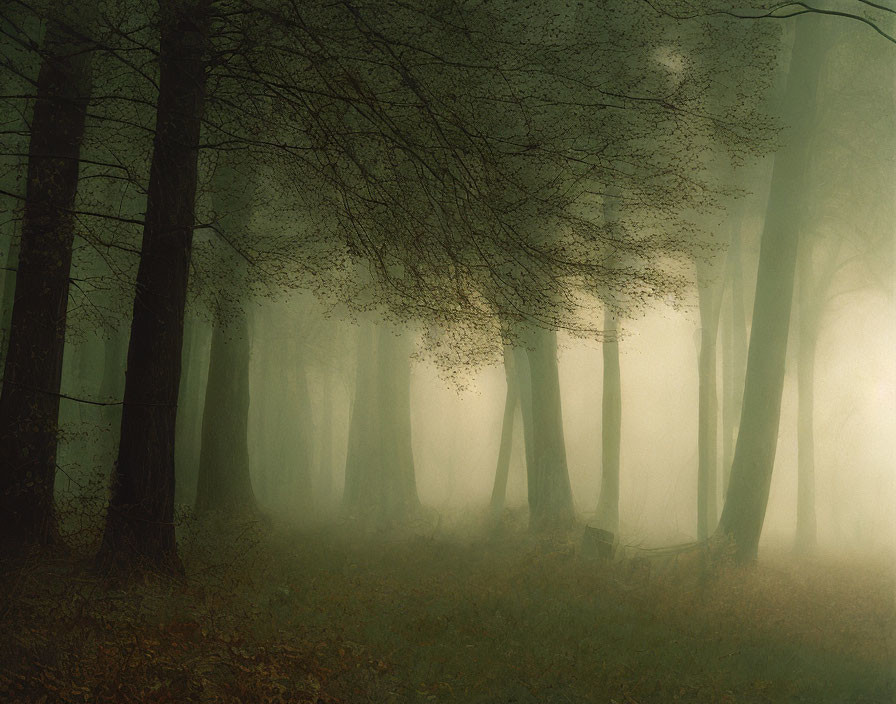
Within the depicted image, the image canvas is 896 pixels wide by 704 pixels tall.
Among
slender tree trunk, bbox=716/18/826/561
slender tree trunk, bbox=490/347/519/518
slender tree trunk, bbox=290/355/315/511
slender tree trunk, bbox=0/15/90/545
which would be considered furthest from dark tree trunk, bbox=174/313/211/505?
slender tree trunk, bbox=716/18/826/561

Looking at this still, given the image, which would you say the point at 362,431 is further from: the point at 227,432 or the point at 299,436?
the point at 227,432

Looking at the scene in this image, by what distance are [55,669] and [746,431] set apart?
36.7 feet

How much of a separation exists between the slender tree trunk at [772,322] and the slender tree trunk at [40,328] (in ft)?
35.3

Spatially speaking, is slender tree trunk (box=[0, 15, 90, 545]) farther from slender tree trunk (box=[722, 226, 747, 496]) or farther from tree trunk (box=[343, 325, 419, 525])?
slender tree trunk (box=[722, 226, 747, 496])

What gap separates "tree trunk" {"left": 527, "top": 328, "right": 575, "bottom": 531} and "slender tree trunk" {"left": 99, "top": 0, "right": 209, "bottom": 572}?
29.3 feet

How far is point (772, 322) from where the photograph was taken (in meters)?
13.0

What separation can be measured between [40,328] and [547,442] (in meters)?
10.3

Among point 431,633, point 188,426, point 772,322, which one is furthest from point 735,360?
point 431,633

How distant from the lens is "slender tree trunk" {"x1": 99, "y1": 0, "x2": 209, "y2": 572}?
796cm

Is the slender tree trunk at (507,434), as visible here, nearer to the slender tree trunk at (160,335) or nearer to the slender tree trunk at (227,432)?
the slender tree trunk at (227,432)

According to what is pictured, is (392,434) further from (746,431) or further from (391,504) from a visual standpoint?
(746,431)

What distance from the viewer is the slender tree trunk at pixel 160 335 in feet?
26.1

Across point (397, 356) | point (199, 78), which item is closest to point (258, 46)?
point (199, 78)

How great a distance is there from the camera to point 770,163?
19.3m
